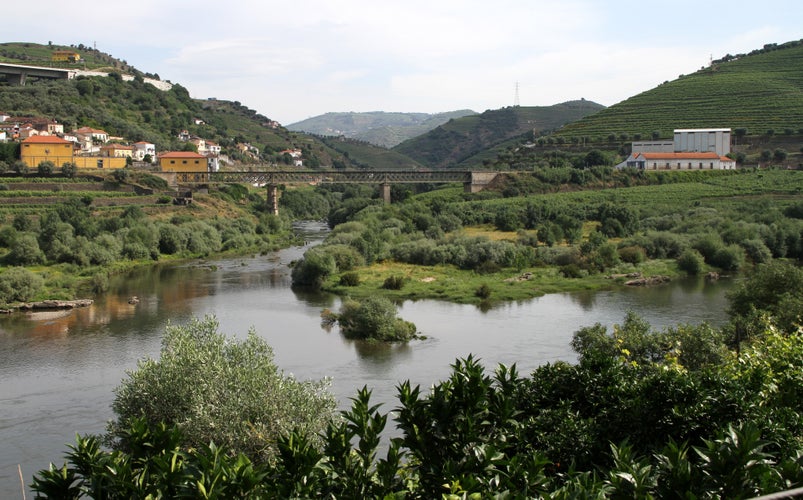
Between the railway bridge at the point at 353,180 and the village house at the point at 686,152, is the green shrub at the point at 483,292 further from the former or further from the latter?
the village house at the point at 686,152

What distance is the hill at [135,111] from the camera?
88375mm

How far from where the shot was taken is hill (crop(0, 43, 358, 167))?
290 feet

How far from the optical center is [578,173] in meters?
74.7

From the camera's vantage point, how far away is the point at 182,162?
73875mm

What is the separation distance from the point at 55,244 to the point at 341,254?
53.1 ft

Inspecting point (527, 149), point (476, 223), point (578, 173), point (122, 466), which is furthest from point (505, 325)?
point (527, 149)

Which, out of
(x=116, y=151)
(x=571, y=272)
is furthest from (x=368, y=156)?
(x=571, y=272)

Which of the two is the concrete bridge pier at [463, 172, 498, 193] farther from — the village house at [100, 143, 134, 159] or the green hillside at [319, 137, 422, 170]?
the green hillside at [319, 137, 422, 170]

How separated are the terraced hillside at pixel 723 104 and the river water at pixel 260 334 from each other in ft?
169

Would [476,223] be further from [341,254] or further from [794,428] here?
[794,428]

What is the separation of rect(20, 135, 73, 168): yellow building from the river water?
2772 centimetres

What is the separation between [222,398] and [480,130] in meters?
163

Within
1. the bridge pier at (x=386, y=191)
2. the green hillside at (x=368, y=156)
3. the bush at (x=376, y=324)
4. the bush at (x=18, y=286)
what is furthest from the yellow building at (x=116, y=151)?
the green hillside at (x=368, y=156)

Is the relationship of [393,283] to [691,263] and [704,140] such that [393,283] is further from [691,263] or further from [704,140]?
[704,140]
